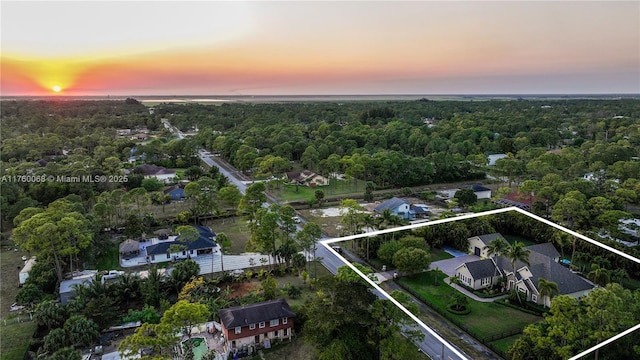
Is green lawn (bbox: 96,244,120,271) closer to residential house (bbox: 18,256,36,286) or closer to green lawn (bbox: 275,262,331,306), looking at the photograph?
residential house (bbox: 18,256,36,286)

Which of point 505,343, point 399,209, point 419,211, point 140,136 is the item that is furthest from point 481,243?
point 140,136

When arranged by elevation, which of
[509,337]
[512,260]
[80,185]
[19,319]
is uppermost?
[512,260]

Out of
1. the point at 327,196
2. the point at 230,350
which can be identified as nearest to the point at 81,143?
the point at 327,196

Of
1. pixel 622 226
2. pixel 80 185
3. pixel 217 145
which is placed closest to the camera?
→ pixel 622 226

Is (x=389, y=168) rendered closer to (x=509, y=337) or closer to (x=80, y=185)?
(x=80, y=185)

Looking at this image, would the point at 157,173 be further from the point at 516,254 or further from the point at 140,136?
the point at 516,254

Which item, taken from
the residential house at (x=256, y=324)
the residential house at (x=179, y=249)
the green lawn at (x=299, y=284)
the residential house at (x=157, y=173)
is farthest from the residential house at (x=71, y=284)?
the residential house at (x=157, y=173)
